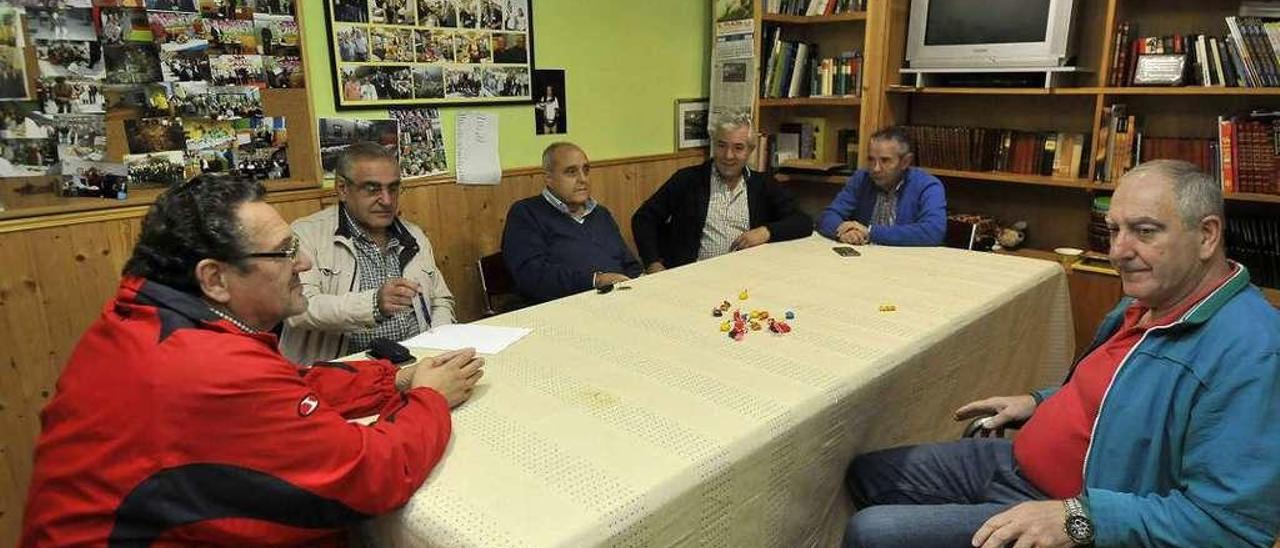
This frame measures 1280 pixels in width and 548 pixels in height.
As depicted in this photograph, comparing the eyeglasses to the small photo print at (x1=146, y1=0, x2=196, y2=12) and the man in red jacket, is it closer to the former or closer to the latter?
the man in red jacket

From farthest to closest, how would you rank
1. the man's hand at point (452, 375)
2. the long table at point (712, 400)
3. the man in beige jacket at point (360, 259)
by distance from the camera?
1. the man in beige jacket at point (360, 259)
2. the man's hand at point (452, 375)
3. the long table at point (712, 400)

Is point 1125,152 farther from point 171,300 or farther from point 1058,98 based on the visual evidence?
point 171,300

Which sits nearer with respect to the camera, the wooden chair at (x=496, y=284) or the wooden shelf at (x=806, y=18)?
the wooden chair at (x=496, y=284)

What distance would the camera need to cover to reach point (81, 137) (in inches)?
82.3

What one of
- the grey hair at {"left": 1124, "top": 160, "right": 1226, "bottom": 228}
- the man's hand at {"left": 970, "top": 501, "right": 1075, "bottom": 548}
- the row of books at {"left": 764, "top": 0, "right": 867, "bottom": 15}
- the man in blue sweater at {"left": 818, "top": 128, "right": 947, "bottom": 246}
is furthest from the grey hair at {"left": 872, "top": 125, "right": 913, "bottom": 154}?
the man's hand at {"left": 970, "top": 501, "right": 1075, "bottom": 548}

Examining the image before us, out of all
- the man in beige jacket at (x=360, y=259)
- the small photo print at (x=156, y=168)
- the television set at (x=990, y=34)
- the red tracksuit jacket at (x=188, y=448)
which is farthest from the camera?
the television set at (x=990, y=34)

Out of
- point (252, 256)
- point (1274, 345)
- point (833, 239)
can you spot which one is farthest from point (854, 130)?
point (252, 256)

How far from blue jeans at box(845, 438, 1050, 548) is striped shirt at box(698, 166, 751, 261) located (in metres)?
1.65

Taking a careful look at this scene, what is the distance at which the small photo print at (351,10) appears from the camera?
256 cm

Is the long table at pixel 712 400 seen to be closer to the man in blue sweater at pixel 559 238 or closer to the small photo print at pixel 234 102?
the man in blue sweater at pixel 559 238

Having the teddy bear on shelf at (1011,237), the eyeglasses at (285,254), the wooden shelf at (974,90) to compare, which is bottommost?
the teddy bear on shelf at (1011,237)

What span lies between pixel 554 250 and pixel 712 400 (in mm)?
1466

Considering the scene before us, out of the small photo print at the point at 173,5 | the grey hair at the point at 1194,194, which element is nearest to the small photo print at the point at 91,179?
the small photo print at the point at 173,5

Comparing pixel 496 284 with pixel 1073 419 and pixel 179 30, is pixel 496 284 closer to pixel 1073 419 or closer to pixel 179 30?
pixel 179 30
